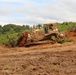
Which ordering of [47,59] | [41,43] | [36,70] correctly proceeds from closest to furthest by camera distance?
[36,70] → [47,59] → [41,43]

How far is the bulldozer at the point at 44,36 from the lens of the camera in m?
23.6

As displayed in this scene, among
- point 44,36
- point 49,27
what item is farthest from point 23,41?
point 49,27

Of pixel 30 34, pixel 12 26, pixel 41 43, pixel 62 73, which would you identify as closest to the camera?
pixel 62 73

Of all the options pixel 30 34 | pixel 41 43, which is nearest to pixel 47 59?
pixel 41 43

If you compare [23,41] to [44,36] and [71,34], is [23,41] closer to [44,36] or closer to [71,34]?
[44,36]

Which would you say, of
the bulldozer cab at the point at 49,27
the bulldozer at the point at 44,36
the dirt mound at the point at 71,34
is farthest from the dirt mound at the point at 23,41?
the dirt mound at the point at 71,34

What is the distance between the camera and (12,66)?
12773 mm

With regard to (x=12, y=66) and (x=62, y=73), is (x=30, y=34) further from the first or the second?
(x=62, y=73)

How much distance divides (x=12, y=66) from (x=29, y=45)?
11340 millimetres

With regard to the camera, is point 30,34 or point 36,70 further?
point 30,34

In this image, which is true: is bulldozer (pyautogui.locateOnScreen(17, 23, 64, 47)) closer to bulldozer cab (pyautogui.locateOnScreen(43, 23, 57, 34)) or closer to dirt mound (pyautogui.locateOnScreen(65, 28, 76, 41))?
bulldozer cab (pyautogui.locateOnScreen(43, 23, 57, 34))

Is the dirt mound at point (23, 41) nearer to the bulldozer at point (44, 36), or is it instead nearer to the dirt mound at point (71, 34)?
the bulldozer at point (44, 36)

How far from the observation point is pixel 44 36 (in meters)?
24.1

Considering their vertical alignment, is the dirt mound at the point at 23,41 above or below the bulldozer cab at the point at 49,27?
below
